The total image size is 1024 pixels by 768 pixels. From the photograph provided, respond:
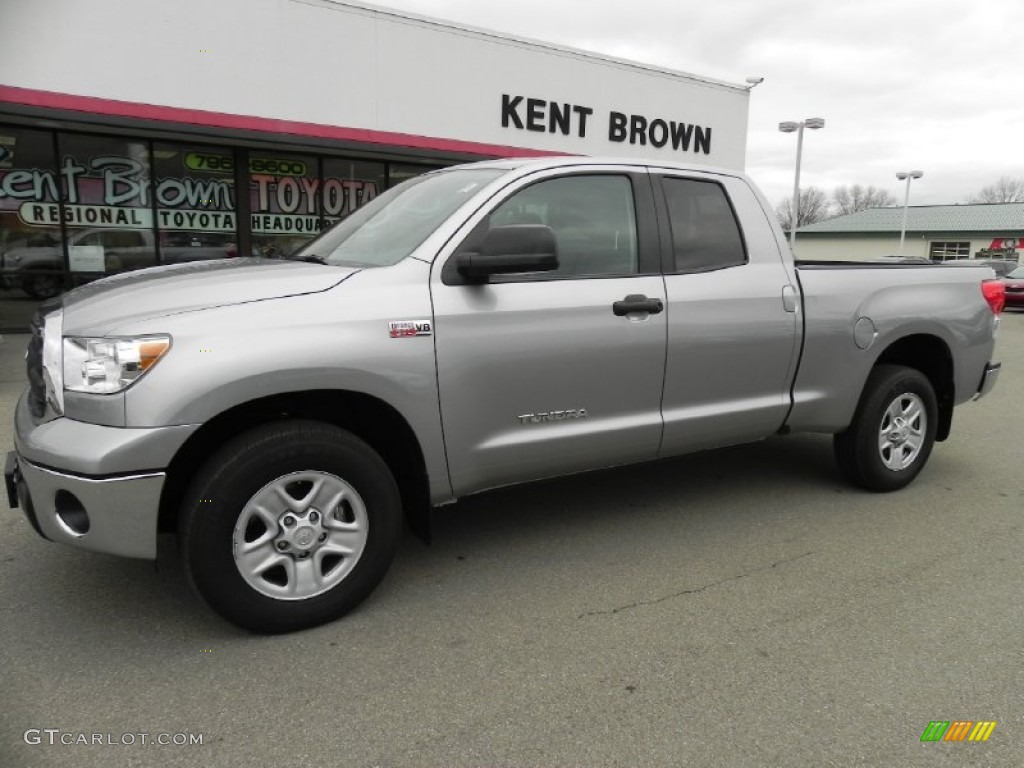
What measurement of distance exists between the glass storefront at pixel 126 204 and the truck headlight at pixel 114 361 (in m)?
7.99

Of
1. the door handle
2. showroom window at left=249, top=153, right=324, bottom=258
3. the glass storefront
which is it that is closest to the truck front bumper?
the door handle

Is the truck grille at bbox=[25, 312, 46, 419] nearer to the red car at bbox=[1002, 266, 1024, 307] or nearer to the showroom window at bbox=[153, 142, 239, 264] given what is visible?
the showroom window at bbox=[153, 142, 239, 264]

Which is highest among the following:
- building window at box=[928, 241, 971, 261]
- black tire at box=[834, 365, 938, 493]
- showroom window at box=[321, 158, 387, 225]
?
showroom window at box=[321, 158, 387, 225]

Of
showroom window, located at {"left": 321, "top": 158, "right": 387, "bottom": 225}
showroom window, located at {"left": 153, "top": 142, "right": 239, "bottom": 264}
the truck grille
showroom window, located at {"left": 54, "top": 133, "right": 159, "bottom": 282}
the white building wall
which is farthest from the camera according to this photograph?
showroom window, located at {"left": 321, "top": 158, "right": 387, "bottom": 225}

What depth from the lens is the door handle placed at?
3396 mm

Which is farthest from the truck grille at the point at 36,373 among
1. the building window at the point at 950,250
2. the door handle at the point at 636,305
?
the building window at the point at 950,250

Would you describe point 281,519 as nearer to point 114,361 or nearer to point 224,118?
point 114,361

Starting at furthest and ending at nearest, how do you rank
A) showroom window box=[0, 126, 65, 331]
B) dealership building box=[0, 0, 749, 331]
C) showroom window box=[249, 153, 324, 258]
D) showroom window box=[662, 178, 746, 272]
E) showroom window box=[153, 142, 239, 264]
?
showroom window box=[249, 153, 324, 258], showroom window box=[153, 142, 239, 264], showroom window box=[0, 126, 65, 331], dealership building box=[0, 0, 749, 331], showroom window box=[662, 178, 746, 272]

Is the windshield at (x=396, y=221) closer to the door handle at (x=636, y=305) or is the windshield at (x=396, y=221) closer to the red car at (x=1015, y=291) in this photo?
the door handle at (x=636, y=305)

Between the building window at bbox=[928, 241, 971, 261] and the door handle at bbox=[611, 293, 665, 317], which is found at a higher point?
the building window at bbox=[928, 241, 971, 261]

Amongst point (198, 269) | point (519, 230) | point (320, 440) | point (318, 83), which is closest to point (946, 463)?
point (519, 230)

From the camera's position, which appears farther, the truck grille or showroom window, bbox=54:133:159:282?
showroom window, bbox=54:133:159:282

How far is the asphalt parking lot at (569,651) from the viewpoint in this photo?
226 centimetres

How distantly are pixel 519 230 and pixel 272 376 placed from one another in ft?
3.58
